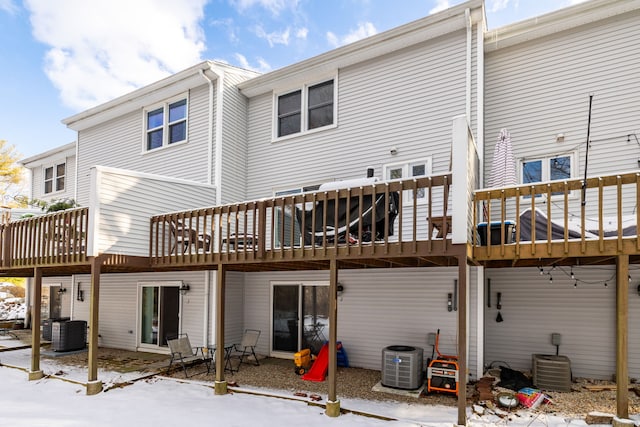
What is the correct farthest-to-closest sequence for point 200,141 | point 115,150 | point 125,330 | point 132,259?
point 115,150 < point 125,330 < point 200,141 < point 132,259

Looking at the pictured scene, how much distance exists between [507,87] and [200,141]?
7.11 m

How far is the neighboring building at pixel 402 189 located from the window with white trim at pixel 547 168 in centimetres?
4

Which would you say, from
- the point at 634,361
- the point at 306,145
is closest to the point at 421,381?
the point at 634,361

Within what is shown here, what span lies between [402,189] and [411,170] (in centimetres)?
278

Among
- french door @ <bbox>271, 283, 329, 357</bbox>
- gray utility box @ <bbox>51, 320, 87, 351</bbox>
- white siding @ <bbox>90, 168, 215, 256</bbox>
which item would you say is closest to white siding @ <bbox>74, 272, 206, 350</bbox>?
gray utility box @ <bbox>51, 320, 87, 351</bbox>

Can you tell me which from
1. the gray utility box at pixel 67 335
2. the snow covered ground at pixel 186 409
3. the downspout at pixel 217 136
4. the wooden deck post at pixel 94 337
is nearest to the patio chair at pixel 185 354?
the snow covered ground at pixel 186 409

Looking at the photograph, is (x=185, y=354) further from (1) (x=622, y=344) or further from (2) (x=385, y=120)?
(1) (x=622, y=344)

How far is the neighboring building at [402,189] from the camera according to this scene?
21.9 feet

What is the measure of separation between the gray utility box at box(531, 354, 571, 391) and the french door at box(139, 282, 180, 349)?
795cm

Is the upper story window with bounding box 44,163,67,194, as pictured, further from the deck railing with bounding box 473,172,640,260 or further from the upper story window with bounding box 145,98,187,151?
the deck railing with bounding box 473,172,640,260

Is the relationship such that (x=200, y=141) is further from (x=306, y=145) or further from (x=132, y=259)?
(x=132, y=259)

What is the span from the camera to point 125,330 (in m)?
11.4

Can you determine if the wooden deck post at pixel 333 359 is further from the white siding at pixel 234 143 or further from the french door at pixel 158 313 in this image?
the french door at pixel 158 313

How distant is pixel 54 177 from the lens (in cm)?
1509
